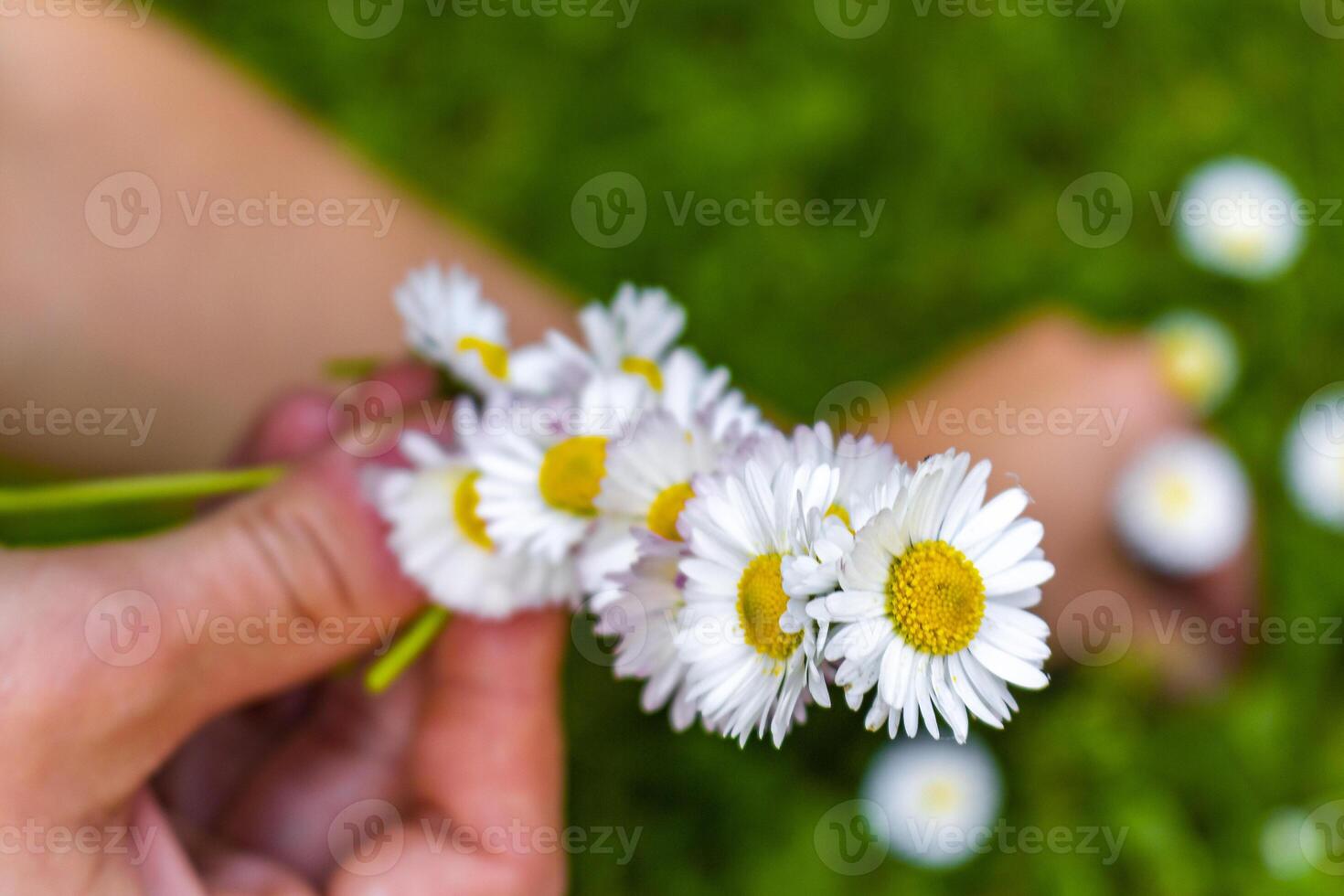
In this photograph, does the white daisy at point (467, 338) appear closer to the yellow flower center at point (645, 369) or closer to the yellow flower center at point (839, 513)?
the yellow flower center at point (645, 369)

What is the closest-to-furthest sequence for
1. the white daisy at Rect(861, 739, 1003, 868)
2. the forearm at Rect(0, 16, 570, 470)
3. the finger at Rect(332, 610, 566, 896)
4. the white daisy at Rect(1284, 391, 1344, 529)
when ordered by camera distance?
the finger at Rect(332, 610, 566, 896), the forearm at Rect(0, 16, 570, 470), the white daisy at Rect(861, 739, 1003, 868), the white daisy at Rect(1284, 391, 1344, 529)

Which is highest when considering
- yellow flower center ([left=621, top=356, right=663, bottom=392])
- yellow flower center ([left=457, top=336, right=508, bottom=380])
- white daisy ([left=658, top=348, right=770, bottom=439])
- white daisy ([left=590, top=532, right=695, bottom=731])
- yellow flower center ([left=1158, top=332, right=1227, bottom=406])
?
yellow flower center ([left=1158, top=332, right=1227, bottom=406])

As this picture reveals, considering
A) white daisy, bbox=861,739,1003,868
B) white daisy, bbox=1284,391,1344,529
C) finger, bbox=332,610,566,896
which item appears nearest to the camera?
finger, bbox=332,610,566,896

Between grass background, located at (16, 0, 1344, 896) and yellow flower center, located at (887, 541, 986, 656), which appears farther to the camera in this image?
grass background, located at (16, 0, 1344, 896)

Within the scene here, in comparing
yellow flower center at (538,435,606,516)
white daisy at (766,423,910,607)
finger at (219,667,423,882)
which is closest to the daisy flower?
yellow flower center at (538,435,606,516)

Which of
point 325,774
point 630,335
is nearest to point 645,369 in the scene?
point 630,335

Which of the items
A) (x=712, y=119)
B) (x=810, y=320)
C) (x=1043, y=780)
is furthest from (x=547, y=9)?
(x=1043, y=780)

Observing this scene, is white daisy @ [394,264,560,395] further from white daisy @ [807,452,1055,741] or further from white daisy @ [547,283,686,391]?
white daisy @ [807,452,1055,741]
